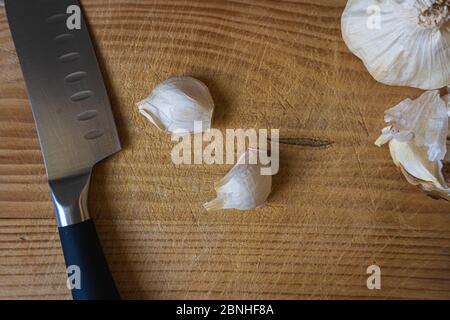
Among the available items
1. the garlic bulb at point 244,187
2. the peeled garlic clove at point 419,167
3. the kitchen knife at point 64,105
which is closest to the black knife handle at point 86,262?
the kitchen knife at point 64,105

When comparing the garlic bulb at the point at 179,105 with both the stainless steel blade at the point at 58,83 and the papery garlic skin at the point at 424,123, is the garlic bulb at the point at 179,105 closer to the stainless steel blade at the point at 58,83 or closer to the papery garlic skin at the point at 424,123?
A: the stainless steel blade at the point at 58,83

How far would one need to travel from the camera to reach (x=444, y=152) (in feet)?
2.60

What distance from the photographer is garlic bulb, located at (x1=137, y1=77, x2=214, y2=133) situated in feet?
2.67

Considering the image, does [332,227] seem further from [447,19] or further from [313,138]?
[447,19]

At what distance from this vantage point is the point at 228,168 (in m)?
0.87

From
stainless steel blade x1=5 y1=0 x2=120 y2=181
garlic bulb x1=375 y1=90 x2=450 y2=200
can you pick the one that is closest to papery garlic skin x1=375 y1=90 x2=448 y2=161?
garlic bulb x1=375 y1=90 x2=450 y2=200

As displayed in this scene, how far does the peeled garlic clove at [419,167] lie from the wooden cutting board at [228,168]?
1.1 inches

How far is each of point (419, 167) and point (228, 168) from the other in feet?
1.04

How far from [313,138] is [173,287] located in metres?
0.36

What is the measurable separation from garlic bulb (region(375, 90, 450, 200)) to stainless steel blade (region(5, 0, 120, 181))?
1.65 ft

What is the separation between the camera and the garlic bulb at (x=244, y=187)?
822 millimetres

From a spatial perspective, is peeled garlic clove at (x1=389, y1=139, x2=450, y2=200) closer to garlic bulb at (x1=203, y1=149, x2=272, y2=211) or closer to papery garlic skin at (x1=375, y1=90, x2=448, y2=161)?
papery garlic skin at (x1=375, y1=90, x2=448, y2=161)

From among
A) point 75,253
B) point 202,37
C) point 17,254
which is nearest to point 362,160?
point 202,37

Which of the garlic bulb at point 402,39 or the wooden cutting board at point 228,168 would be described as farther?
the wooden cutting board at point 228,168
